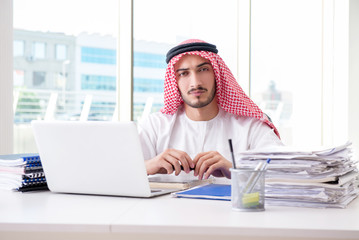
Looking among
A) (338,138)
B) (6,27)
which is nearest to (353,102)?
(338,138)

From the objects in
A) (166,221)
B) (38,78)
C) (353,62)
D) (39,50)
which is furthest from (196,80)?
(38,78)

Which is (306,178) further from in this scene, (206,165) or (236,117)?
(236,117)

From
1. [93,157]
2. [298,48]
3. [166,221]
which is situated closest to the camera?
[166,221]

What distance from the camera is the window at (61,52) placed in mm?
12798

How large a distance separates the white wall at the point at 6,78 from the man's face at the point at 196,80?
56.7 inches

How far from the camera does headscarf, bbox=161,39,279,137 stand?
2.56 metres

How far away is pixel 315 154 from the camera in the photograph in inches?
54.3

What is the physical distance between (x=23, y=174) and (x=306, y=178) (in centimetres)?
103

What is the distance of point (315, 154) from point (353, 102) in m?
3.60

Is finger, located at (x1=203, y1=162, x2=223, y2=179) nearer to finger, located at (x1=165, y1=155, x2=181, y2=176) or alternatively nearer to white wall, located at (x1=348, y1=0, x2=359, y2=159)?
finger, located at (x1=165, y1=155, x2=181, y2=176)

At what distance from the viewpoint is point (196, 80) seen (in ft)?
Result: 8.48

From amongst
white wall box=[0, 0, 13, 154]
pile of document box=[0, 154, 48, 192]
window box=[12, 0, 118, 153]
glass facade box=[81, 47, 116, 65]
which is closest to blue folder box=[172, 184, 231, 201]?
pile of document box=[0, 154, 48, 192]

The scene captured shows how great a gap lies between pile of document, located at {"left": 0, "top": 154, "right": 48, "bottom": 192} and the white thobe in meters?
0.88

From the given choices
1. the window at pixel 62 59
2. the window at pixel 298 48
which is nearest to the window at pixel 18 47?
the window at pixel 62 59
